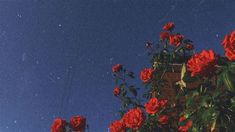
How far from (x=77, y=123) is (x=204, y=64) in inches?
66.8

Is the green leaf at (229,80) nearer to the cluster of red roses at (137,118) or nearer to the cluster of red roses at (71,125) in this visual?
the cluster of red roses at (137,118)

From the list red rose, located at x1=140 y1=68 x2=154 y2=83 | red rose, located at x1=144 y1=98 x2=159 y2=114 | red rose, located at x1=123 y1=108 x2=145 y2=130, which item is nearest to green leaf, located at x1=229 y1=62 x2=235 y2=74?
red rose, located at x1=123 y1=108 x2=145 y2=130

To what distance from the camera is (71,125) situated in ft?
13.2

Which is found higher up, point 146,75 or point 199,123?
point 146,75

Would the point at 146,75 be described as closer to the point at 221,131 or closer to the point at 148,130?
the point at 148,130

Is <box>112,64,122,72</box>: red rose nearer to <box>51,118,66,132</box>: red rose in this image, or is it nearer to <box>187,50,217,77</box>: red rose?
<box>51,118,66,132</box>: red rose

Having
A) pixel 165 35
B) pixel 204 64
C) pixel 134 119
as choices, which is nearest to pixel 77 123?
pixel 134 119

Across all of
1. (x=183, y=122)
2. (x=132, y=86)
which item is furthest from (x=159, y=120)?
(x=132, y=86)

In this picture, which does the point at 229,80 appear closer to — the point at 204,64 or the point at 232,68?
the point at 232,68

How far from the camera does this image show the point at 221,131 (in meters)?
2.75

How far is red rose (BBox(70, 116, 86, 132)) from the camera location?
13.1ft

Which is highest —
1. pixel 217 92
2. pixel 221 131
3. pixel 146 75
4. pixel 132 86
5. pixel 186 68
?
pixel 132 86

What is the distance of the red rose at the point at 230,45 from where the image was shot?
2.45 metres

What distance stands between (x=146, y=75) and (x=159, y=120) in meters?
1.07
